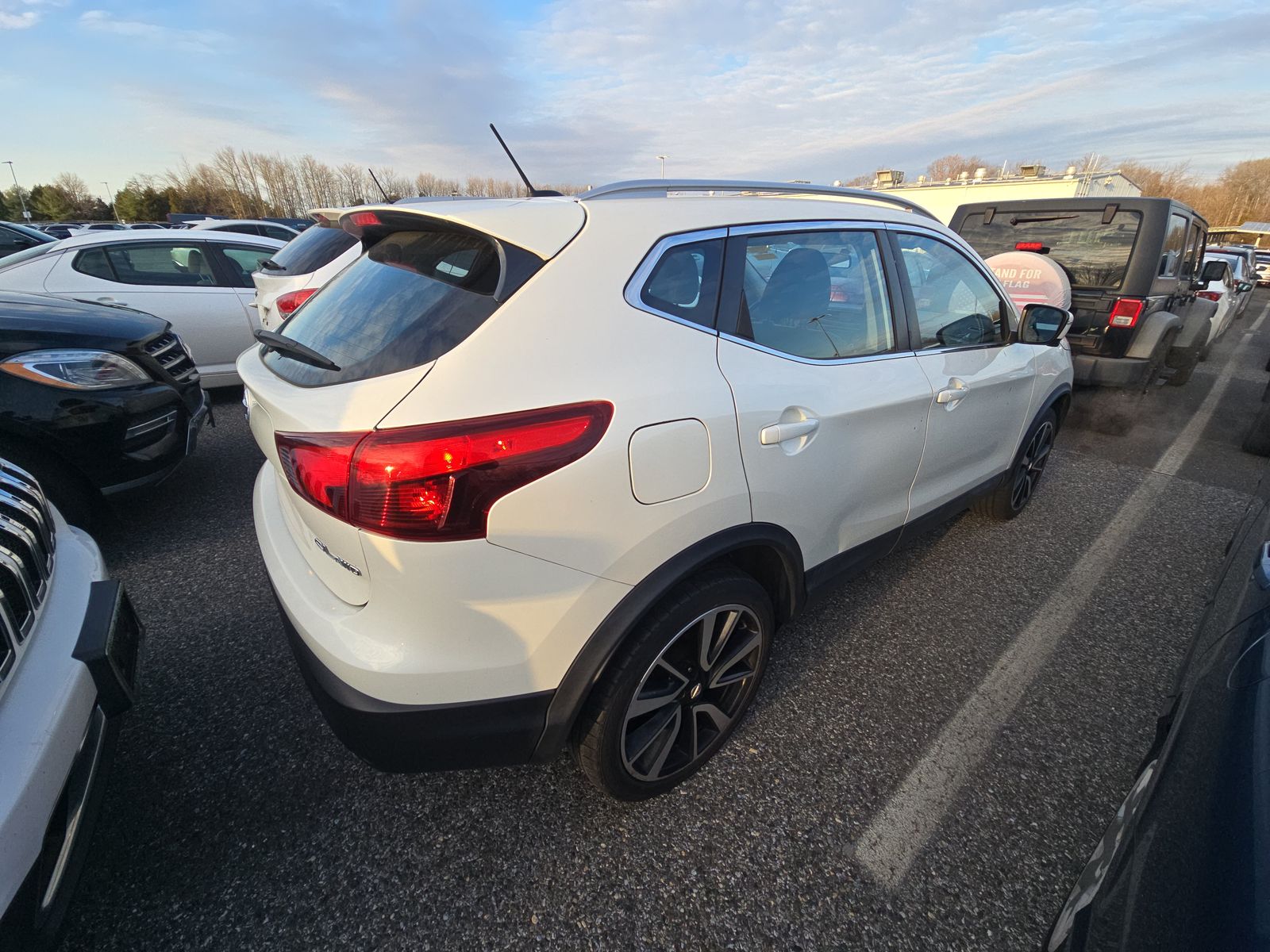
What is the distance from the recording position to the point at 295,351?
169 cm

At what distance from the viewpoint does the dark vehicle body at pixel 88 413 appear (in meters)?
2.74

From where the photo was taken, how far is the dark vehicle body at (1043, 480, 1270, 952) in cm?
81

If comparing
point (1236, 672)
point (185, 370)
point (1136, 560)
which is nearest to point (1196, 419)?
point (1136, 560)

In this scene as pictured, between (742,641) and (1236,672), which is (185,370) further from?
(1236,672)

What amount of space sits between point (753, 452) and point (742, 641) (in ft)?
2.29

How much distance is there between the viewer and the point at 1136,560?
335 cm

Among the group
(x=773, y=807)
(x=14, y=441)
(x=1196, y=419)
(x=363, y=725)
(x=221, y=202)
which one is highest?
(x=221, y=202)

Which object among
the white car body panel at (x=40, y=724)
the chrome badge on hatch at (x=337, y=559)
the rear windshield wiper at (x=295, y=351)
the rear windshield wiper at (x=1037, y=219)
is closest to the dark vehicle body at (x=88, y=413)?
the white car body panel at (x=40, y=724)

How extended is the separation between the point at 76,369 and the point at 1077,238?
7.26 m

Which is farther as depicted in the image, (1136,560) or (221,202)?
(221,202)

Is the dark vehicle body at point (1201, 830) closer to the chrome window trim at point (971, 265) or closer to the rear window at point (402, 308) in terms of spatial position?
the chrome window trim at point (971, 265)

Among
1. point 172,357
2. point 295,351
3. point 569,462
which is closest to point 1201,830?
point 569,462

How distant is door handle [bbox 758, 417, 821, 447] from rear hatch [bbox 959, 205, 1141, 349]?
479cm

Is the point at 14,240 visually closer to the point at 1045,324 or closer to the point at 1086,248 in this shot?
the point at 1045,324
